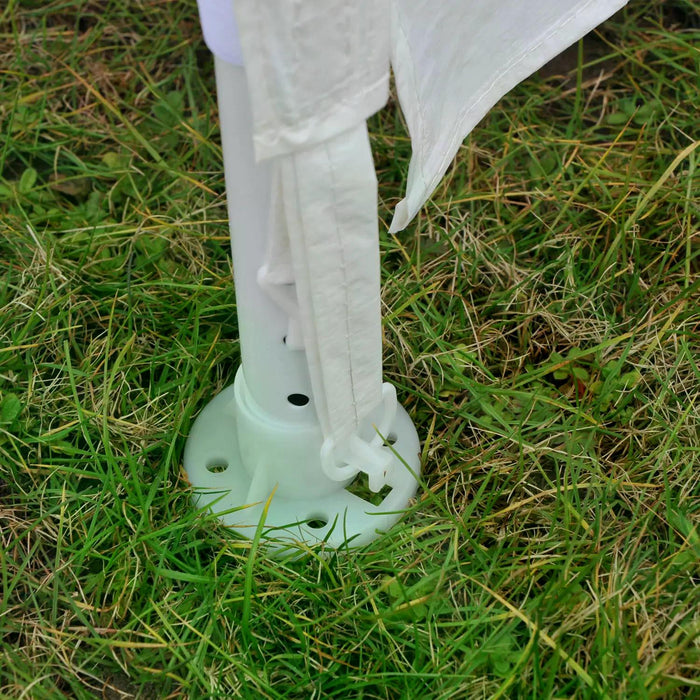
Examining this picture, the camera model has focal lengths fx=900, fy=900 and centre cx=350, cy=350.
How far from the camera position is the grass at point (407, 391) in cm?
112

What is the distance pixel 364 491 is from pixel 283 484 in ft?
0.43

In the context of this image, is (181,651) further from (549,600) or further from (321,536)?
(549,600)

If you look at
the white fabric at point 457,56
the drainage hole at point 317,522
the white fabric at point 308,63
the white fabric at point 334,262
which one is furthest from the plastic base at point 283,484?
the white fabric at point 308,63

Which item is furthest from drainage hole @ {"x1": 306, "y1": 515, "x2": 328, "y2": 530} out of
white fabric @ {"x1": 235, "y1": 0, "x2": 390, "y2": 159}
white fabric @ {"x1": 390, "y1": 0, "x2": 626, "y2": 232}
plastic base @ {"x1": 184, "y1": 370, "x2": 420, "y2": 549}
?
white fabric @ {"x1": 235, "y1": 0, "x2": 390, "y2": 159}

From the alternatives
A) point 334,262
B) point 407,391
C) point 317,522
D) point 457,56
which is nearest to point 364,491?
point 317,522

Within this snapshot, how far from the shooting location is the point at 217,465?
1305 mm

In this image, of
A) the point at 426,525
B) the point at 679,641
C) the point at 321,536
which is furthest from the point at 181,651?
the point at 679,641

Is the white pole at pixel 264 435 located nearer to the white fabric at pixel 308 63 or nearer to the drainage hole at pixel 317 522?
the drainage hole at pixel 317 522

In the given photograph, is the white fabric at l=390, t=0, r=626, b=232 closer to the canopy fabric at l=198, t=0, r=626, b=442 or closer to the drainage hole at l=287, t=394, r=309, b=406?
the canopy fabric at l=198, t=0, r=626, b=442

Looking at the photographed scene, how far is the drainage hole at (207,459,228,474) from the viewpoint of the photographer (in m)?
1.30

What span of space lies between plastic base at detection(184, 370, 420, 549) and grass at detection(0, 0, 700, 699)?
0.03m

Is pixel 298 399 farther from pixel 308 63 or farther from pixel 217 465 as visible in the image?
pixel 308 63

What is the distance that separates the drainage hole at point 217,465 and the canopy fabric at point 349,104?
0.98 feet

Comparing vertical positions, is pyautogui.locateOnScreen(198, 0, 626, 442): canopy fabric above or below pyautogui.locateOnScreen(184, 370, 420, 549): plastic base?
above
